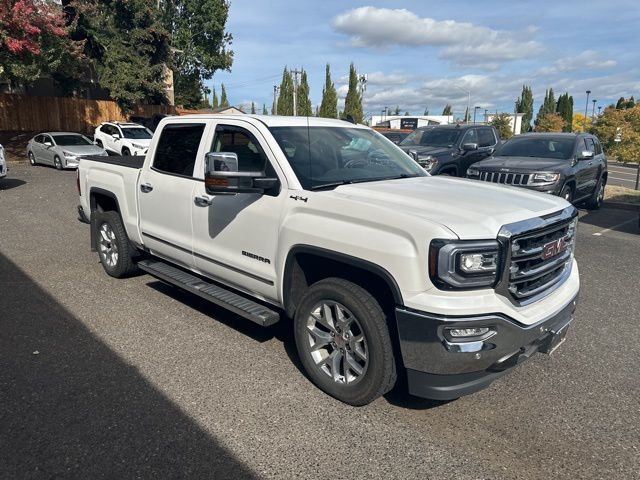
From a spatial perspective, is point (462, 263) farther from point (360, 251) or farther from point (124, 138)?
point (124, 138)

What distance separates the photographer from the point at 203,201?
426 cm

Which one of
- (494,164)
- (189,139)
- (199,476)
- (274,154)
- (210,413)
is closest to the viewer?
(199,476)

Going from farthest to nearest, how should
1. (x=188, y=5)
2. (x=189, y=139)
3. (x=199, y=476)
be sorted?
(x=188, y=5) → (x=189, y=139) → (x=199, y=476)

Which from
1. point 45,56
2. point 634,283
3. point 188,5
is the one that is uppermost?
point 188,5

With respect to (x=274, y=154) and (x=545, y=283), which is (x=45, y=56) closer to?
(x=274, y=154)

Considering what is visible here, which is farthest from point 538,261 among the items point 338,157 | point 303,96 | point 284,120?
point 303,96

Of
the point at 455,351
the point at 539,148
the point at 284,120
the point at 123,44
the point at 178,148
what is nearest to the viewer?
the point at 455,351

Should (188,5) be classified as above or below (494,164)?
above

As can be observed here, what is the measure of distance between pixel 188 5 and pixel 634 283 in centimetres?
3719

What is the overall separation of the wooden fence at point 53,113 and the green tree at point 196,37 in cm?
1009

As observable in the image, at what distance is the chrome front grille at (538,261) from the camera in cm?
296

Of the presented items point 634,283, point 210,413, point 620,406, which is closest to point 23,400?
point 210,413

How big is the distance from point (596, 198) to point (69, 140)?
17.8 metres

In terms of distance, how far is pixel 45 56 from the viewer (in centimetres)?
1964
